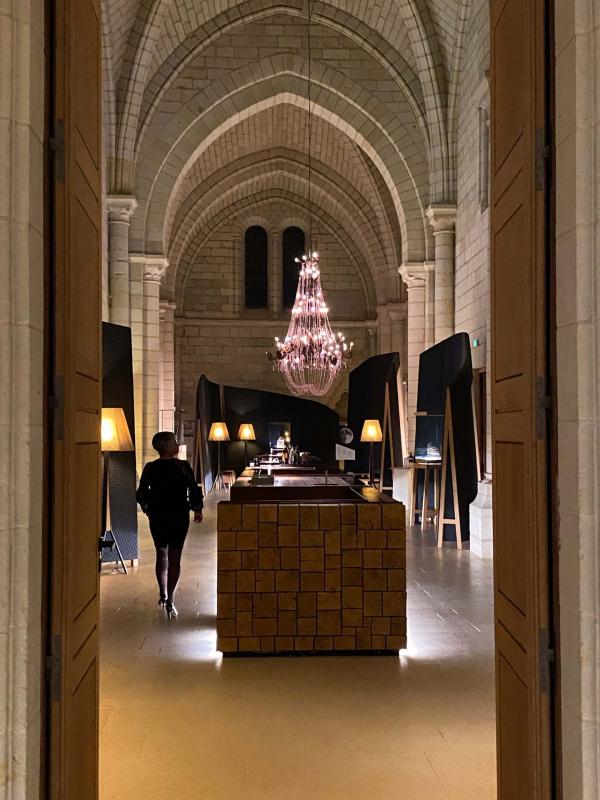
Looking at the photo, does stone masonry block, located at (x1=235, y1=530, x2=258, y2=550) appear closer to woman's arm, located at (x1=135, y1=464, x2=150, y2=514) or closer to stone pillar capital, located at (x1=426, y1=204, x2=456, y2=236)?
woman's arm, located at (x1=135, y1=464, x2=150, y2=514)

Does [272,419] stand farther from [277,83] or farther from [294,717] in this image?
[294,717]

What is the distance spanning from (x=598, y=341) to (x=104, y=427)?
512cm

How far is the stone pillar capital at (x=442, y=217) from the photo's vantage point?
1111 centimetres

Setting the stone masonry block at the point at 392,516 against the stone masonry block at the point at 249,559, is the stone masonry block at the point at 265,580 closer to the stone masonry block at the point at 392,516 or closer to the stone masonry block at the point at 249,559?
the stone masonry block at the point at 249,559

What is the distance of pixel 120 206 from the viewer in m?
11.5

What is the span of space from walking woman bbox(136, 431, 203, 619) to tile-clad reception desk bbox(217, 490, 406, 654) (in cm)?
91

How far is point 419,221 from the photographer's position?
12.6m

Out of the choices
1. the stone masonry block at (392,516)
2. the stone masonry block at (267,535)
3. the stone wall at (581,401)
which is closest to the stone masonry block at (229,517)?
the stone masonry block at (267,535)

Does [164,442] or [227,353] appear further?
[227,353]

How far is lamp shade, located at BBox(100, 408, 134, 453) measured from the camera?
6.38 m

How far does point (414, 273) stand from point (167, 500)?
8334 millimetres

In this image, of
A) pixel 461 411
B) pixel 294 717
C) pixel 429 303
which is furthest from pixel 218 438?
pixel 294 717

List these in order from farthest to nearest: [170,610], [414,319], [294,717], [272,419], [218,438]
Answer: [272,419] < [218,438] < [414,319] < [170,610] < [294,717]

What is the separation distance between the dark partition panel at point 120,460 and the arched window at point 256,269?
14.9 metres
